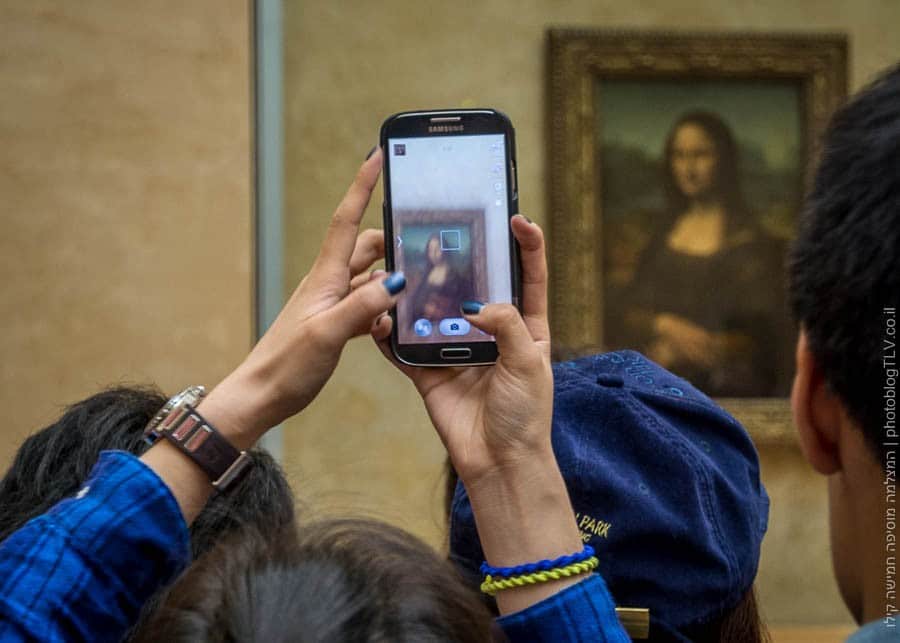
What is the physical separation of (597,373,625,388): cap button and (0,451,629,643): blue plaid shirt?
0.31 metres

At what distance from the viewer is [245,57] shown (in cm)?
325

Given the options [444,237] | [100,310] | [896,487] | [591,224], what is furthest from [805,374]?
[591,224]

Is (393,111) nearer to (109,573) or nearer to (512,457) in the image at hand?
(512,457)

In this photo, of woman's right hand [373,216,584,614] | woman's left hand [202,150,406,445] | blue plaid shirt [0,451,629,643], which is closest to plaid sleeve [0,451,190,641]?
blue plaid shirt [0,451,629,643]

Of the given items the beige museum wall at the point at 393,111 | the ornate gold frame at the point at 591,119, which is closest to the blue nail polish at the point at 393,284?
the beige museum wall at the point at 393,111

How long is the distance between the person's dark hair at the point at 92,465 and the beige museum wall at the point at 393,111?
427 cm

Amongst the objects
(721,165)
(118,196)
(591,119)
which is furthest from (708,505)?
(721,165)

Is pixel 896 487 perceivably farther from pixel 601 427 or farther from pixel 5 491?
pixel 5 491

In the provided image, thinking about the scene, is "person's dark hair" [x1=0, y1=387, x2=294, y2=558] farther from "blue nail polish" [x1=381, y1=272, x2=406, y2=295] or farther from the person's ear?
the person's ear

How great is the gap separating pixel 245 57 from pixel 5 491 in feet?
6.93

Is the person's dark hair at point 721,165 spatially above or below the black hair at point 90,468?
above

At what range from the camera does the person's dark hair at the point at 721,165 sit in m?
6.01

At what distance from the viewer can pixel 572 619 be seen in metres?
0.96

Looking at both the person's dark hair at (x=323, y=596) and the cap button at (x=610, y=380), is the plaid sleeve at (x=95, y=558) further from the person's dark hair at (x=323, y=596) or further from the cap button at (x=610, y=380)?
the cap button at (x=610, y=380)
